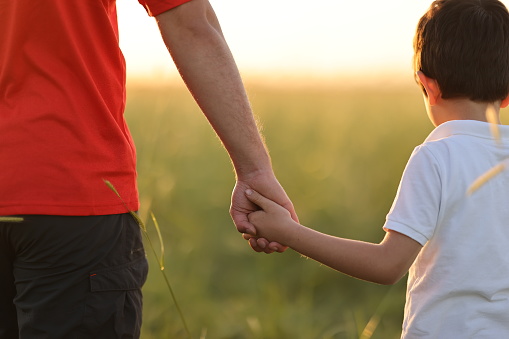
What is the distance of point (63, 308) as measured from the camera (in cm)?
161

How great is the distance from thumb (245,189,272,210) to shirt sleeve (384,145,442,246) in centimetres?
42

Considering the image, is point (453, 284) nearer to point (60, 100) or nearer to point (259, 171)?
point (259, 171)

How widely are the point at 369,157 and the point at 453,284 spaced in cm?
532

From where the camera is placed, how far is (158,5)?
1744 millimetres

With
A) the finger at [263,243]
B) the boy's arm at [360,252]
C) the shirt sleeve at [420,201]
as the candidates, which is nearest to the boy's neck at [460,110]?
the shirt sleeve at [420,201]

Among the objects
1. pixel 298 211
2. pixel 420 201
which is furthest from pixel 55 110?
pixel 298 211

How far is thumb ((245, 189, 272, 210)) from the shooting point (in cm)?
197

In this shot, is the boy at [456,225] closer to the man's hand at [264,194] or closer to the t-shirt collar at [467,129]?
the t-shirt collar at [467,129]

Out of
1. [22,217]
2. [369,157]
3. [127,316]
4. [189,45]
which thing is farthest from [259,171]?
[369,157]

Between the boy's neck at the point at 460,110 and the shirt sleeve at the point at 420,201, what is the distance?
16 cm

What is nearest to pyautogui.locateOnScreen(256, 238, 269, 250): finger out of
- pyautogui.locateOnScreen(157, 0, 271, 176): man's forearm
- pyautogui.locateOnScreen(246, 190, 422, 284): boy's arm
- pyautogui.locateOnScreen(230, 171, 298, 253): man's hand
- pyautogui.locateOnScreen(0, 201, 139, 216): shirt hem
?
pyautogui.locateOnScreen(230, 171, 298, 253): man's hand

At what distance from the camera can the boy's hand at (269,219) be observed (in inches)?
73.4

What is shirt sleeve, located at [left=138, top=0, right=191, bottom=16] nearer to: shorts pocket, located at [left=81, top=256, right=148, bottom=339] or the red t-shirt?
the red t-shirt

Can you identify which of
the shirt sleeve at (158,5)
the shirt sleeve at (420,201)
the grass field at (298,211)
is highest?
the shirt sleeve at (158,5)
